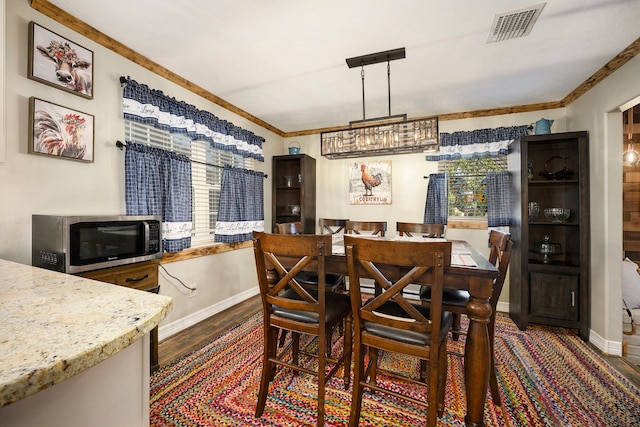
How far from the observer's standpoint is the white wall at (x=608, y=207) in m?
2.37

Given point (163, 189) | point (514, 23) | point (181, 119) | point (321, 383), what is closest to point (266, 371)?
point (321, 383)

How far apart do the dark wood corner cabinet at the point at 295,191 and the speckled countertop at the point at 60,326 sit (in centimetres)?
317

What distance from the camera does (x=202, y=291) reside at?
119 inches

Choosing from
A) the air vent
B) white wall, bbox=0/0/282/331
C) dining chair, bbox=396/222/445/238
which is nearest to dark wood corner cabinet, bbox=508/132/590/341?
dining chair, bbox=396/222/445/238

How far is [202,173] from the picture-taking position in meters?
3.13

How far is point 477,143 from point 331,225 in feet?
7.06

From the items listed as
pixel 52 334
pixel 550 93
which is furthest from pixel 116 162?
pixel 550 93

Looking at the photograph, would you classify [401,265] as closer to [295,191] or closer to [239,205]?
[239,205]

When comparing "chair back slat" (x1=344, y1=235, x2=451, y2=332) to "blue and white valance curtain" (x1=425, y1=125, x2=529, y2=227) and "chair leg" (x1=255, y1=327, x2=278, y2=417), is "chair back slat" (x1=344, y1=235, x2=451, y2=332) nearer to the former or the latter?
"chair leg" (x1=255, y1=327, x2=278, y2=417)

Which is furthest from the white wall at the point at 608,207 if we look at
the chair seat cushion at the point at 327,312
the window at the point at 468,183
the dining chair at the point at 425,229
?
the chair seat cushion at the point at 327,312

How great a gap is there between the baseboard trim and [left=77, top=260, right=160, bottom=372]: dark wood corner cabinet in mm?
498

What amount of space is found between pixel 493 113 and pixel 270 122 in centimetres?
295

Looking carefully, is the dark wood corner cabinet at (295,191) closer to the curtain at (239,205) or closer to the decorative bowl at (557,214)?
the curtain at (239,205)

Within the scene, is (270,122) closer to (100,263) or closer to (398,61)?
(398,61)
